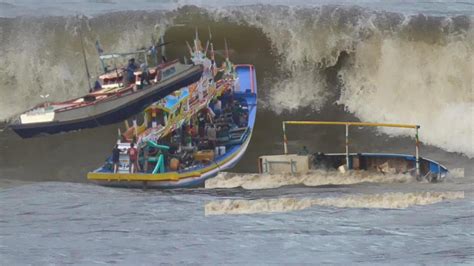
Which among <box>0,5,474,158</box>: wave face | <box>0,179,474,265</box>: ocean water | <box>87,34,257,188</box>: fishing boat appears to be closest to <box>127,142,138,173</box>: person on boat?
<box>87,34,257,188</box>: fishing boat

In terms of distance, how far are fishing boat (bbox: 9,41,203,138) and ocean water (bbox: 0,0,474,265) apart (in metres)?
1.55

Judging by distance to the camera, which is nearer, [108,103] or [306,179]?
[306,179]

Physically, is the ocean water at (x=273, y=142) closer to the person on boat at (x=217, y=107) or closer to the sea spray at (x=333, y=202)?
the sea spray at (x=333, y=202)

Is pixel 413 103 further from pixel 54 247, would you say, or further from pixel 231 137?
pixel 54 247

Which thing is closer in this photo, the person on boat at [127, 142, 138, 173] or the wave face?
the person on boat at [127, 142, 138, 173]

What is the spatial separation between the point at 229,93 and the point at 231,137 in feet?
10.4

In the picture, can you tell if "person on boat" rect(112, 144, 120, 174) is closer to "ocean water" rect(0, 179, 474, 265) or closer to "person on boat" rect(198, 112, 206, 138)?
"ocean water" rect(0, 179, 474, 265)

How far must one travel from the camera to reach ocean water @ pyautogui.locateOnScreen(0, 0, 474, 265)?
1769 cm

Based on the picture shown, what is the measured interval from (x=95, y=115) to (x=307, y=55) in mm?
10010

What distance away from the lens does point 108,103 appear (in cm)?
2452

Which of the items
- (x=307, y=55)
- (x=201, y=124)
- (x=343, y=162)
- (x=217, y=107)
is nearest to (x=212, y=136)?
(x=201, y=124)

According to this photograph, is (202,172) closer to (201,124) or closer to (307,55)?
(201,124)

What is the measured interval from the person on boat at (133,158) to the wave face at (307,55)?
6.67 meters

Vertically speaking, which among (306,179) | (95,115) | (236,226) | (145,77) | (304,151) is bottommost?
(236,226)
